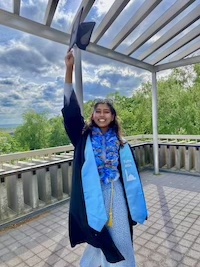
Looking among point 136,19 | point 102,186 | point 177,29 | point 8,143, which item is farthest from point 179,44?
point 8,143

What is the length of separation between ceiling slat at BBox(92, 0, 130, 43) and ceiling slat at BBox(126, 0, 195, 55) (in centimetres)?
63

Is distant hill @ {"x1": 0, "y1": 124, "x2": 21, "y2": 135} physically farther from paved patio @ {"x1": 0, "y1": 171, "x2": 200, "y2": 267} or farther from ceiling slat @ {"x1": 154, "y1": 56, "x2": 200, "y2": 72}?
ceiling slat @ {"x1": 154, "y1": 56, "x2": 200, "y2": 72}

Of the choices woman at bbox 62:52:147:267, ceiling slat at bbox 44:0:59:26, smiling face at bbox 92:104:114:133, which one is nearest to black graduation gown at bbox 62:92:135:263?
woman at bbox 62:52:147:267

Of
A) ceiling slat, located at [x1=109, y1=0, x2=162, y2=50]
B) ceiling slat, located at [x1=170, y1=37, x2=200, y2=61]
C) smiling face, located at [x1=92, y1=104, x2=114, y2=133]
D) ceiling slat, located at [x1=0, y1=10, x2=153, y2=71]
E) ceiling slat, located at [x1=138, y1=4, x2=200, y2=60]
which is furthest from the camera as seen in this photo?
ceiling slat, located at [x1=170, y1=37, x2=200, y2=61]

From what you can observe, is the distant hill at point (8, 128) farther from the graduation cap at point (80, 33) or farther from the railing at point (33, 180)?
the graduation cap at point (80, 33)

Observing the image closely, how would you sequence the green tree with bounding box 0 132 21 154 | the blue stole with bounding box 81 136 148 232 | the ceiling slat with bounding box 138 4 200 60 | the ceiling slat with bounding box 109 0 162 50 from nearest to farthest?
1. the blue stole with bounding box 81 136 148 232
2. the ceiling slat with bounding box 109 0 162 50
3. the ceiling slat with bounding box 138 4 200 60
4. the green tree with bounding box 0 132 21 154

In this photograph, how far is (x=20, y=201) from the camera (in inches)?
116

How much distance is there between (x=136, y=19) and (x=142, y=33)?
1.54 feet

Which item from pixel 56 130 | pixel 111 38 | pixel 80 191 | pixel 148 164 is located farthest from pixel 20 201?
pixel 56 130

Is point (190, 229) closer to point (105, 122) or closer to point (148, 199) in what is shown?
point (148, 199)

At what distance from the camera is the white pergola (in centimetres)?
244

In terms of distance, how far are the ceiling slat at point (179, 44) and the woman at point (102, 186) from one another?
7.90 feet

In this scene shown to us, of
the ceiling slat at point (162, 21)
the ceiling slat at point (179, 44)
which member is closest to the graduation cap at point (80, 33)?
the ceiling slat at point (162, 21)

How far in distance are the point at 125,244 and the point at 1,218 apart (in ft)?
6.07
